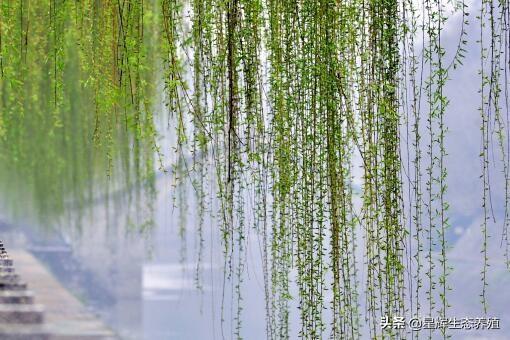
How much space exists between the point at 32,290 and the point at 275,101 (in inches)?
145

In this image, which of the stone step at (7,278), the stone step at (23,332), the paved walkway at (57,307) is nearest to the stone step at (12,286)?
the stone step at (7,278)

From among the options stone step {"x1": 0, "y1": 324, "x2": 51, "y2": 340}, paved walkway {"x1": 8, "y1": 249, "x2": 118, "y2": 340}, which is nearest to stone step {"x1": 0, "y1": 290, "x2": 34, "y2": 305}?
stone step {"x1": 0, "y1": 324, "x2": 51, "y2": 340}

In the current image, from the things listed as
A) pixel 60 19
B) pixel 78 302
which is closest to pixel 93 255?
Answer: pixel 78 302

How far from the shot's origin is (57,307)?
513cm

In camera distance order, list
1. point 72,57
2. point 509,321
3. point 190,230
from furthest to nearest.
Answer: point 190,230 < point 72,57 < point 509,321

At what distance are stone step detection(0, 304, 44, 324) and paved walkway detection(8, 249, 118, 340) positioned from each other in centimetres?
19

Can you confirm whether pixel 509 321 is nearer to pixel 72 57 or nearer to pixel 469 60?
pixel 469 60

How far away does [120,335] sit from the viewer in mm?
5383

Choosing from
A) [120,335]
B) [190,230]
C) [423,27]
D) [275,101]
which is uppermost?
[423,27]

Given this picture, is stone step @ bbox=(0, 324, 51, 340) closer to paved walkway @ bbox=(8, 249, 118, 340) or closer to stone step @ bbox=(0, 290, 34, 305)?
paved walkway @ bbox=(8, 249, 118, 340)

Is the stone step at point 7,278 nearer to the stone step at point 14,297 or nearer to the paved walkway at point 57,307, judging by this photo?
the stone step at point 14,297

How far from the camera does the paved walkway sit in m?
4.89

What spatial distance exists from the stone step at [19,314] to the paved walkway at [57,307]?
19 cm

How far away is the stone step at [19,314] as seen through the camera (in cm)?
418
